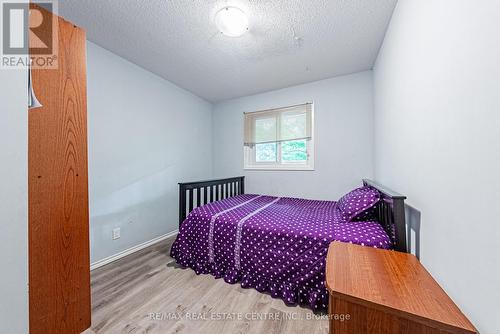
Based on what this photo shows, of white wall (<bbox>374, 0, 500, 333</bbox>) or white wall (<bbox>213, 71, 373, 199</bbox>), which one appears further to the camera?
white wall (<bbox>213, 71, 373, 199</bbox>)

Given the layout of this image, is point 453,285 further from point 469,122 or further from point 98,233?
point 98,233

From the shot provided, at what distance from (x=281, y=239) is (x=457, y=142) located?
1.17 m

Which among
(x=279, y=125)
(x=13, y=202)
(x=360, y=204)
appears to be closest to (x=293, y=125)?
(x=279, y=125)

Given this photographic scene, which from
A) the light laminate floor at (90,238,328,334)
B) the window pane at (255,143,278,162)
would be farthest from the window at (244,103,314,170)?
the light laminate floor at (90,238,328,334)

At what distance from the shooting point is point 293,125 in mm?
2967

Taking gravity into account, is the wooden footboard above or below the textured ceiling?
below

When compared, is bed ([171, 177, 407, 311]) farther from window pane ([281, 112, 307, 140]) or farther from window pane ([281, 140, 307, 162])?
window pane ([281, 112, 307, 140])

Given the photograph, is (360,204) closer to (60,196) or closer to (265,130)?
(265,130)

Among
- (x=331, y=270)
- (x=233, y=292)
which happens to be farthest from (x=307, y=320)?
(x=331, y=270)

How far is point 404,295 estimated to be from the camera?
679mm

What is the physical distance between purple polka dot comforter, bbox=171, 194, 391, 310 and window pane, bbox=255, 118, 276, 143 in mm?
1433

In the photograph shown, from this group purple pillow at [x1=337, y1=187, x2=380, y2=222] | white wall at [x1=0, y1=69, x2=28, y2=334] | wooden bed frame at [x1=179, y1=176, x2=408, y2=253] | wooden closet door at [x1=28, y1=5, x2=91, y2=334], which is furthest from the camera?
purple pillow at [x1=337, y1=187, x2=380, y2=222]

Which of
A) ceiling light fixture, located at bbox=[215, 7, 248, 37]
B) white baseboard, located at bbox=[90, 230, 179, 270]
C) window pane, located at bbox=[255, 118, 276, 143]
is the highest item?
ceiling light fixture, located at bbox=[215, 7, 248, 37]

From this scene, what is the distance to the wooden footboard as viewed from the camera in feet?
6.87
